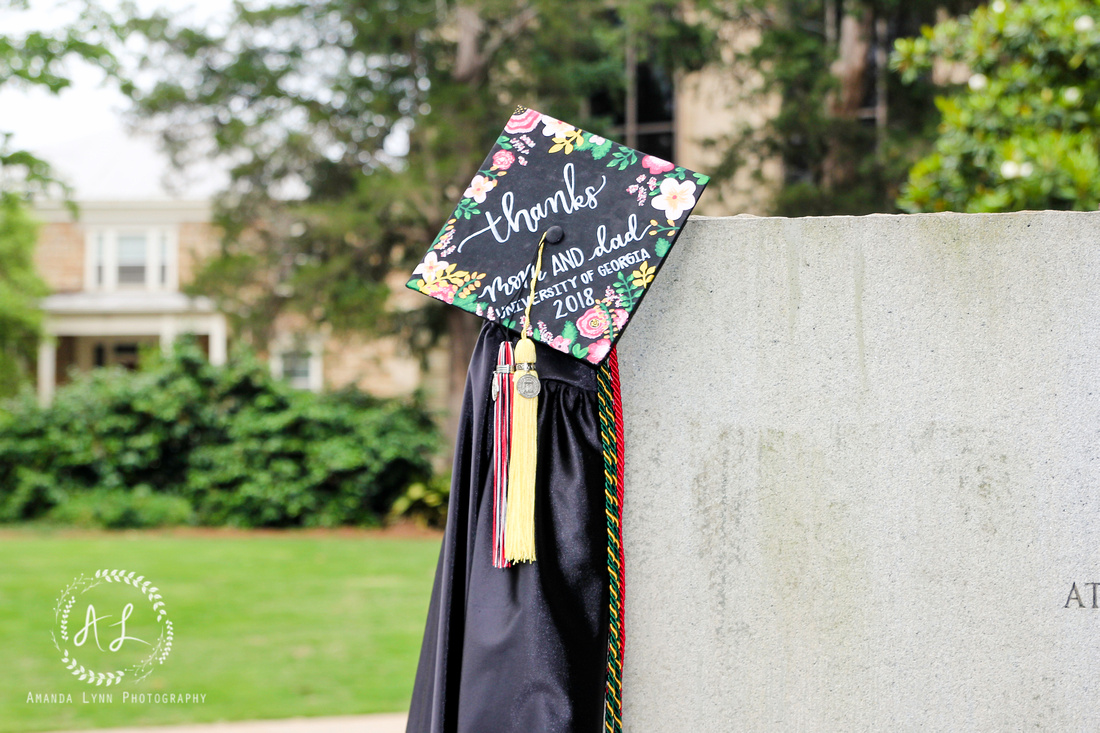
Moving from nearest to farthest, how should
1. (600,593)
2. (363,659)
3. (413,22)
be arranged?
(600,593), (363,659), (413,22)

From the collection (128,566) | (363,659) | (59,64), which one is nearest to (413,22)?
(59,64)

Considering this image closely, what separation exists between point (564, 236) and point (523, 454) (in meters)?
0.49

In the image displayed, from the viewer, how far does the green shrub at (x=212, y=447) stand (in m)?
10.7

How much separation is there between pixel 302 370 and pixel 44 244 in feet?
22.6

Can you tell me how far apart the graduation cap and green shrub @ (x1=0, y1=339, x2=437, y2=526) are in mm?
9186

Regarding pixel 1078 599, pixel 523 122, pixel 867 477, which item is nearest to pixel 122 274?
pixel 523 122

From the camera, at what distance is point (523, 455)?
179 centimetres

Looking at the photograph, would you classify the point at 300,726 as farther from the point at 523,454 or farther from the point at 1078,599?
the point at 1078,599

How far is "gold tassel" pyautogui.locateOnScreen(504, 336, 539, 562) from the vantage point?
174 cm

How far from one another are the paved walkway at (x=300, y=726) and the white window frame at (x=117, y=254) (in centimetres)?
1850

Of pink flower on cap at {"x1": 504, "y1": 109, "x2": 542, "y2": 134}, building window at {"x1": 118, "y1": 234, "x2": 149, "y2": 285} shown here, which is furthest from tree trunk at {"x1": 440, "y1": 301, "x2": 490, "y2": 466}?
building window at {"x1": 118, "y1": 234, "x2": 149, "y2": 285}

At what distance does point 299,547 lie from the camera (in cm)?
900

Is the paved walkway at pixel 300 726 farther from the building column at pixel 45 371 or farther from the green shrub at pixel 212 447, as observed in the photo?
the building column at pixel 45 371

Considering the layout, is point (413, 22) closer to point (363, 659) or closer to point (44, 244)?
point (363, 659)
